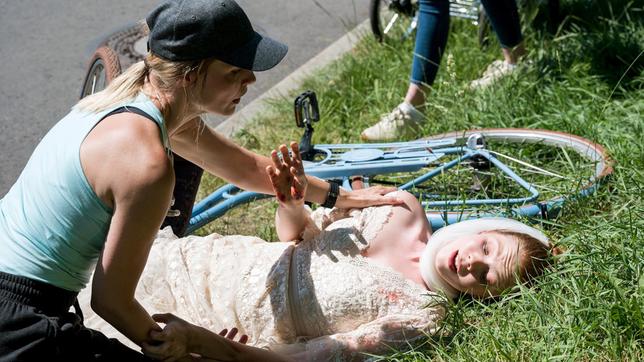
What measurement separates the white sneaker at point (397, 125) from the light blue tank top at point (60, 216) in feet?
7.86

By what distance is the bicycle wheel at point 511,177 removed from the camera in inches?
155

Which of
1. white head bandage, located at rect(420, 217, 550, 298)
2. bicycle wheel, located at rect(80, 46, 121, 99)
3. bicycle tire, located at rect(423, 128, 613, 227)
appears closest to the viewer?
white head bandage, located at rect(420, 217, 550, 298)

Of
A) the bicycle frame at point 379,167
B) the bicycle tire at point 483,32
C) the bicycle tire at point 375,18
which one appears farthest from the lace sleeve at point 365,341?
the bicycle tire at point 375,18

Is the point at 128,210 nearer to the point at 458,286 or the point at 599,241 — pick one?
the point at 458,286

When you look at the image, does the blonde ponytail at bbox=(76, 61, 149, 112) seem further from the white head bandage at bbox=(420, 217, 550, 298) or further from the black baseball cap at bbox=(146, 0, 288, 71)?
the white head bandage at bbox=(420, 217, 550, 298)

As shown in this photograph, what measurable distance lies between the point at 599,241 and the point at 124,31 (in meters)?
4.20

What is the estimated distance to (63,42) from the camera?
6879 mm

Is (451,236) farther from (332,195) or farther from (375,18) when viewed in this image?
(375,18)

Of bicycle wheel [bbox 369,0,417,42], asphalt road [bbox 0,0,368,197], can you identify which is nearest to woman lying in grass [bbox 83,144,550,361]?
asphalt road [bbox 0,0,368,197]

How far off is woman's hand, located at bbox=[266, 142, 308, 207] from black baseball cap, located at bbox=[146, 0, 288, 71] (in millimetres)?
377

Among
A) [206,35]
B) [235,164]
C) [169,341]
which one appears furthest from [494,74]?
[169,341]

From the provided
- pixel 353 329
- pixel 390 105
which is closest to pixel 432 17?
pixel 390 105

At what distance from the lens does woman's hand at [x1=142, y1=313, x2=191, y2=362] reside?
2.80m

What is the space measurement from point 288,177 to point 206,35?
0.65m
